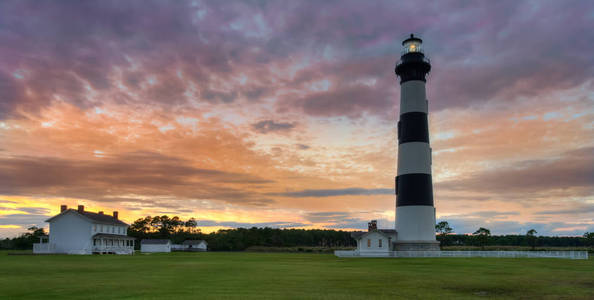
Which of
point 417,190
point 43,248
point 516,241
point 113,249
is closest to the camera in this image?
point 417,190

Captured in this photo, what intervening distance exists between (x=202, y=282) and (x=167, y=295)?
4530 mm

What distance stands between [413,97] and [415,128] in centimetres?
390

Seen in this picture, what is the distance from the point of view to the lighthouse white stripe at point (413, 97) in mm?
50781

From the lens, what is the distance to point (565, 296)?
600 inches

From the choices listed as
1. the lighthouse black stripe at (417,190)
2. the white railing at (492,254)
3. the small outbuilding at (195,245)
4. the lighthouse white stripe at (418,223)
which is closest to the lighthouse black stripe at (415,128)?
the lighthouse black stripe at (417,190)

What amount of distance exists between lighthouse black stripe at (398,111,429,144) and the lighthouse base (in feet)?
38.4

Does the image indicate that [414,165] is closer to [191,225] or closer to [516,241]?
[191,225]

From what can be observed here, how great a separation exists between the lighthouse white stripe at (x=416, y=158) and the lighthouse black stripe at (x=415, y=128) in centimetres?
64

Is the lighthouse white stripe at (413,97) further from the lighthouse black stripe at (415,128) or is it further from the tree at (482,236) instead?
the tree at (482,236)

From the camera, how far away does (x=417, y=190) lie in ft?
160

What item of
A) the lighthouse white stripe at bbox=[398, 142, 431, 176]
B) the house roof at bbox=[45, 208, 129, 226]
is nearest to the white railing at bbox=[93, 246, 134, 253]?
the house roof at bbox=[45, 208, 129, 226]

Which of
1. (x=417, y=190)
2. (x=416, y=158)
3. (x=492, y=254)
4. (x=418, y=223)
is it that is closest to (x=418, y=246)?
(x=418, y=223)

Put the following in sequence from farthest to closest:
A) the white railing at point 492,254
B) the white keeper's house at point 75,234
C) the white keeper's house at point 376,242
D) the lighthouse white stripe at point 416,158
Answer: the white keeper's house at point 75,234 < the white keeper's house at point 376,242 < the lighthouse white stripe at point 416,158 < the white railing at point 492,254

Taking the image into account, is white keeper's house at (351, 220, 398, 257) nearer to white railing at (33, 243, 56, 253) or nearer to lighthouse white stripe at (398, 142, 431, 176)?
lighthouse white stripe at (398, 142, 431, 176)
